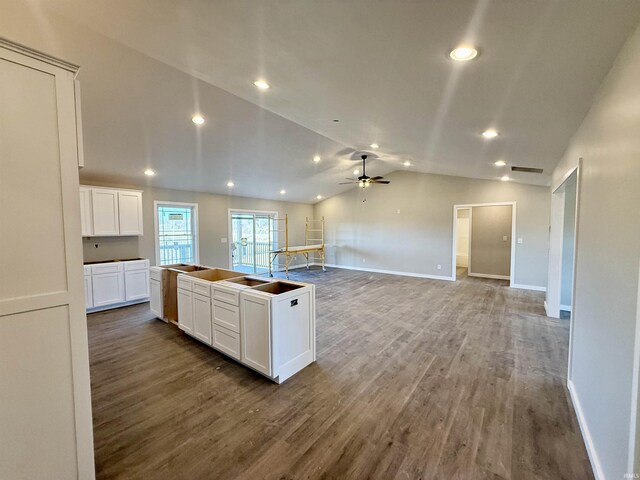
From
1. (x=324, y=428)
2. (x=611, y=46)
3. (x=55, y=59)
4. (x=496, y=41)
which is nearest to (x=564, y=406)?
(x=324, y=428)

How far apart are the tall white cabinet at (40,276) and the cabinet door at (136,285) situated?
4565 millimetres

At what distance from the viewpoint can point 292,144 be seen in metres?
5.21

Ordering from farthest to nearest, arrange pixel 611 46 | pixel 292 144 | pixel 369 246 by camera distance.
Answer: pixel 369 246
pixel 292 144
pixel 611 46

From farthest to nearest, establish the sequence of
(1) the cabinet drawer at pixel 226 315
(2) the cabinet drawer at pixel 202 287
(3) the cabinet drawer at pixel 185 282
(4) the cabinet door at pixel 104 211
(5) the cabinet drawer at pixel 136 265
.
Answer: (5) the cabinet drawer at pixel 136 265, (4) the cabinet door at pixel 104 211, (3) the cabinet drawer at pixel 185 282, (2) the cabinet drawer at pixel 202 287, (1) the cabinet drawer at pixel 226 315

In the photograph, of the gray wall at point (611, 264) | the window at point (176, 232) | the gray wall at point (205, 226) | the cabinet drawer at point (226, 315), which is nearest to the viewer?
the gray wall at point (611, 264)

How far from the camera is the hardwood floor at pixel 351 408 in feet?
5.90

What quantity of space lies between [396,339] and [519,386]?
1.40 m

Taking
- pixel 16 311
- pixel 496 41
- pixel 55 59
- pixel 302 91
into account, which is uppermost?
pixel 302 91

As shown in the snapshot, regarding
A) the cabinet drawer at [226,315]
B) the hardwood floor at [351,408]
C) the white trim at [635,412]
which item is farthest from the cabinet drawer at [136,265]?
the white trim at [635,412]

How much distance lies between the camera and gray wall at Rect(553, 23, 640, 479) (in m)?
1.30

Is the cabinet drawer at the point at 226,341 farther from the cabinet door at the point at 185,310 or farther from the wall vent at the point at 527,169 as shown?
the wall vent at the point at 527,169

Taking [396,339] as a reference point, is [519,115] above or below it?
above

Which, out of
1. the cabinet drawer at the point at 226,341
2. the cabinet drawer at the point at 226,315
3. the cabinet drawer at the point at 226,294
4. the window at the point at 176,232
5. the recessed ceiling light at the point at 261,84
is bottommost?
the cabinet drawer at the point at 226,341

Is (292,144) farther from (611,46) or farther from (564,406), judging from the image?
(564,406)
